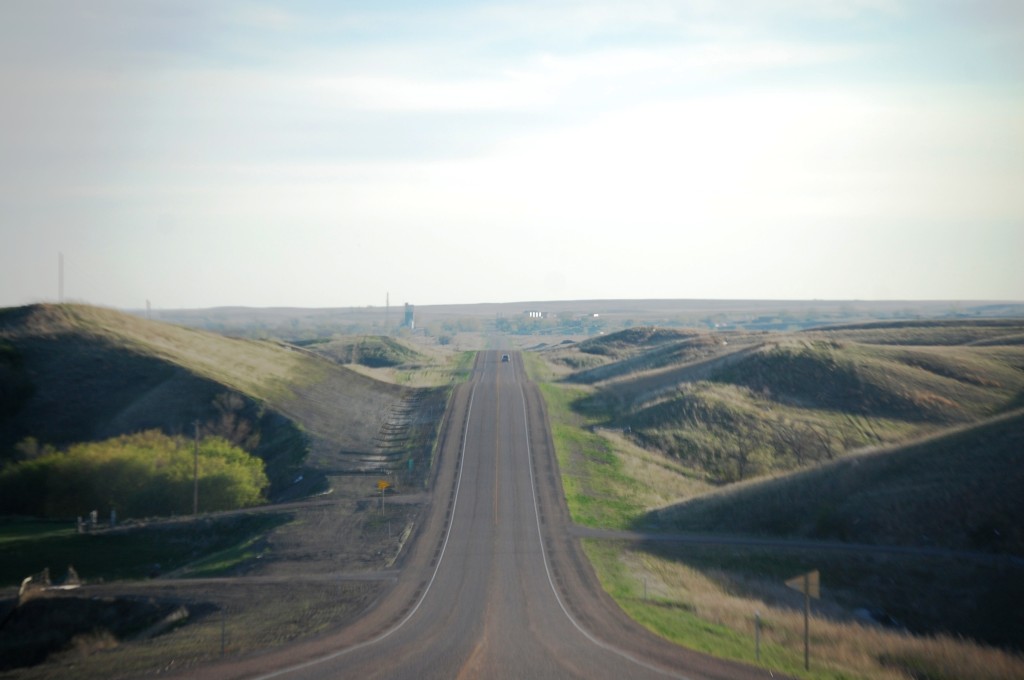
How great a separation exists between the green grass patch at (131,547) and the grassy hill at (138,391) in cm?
1190

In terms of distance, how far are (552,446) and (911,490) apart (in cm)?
2676

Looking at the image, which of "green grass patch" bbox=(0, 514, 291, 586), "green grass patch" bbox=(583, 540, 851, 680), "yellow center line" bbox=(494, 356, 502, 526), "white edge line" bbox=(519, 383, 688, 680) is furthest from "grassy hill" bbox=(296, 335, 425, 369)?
"green grass patch" bbox=(583, 540, 851, 680)

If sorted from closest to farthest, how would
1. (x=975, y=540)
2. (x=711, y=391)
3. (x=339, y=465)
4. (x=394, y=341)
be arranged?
(x=975, y=540) → (x=339, y=465) → (x=711, y=391) → (x=394, y=341)

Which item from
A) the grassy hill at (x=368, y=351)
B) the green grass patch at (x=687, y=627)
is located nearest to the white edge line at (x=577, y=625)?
the green grass patch at (x=687, y=627)

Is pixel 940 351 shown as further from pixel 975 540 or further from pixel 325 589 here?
pixel 325 589

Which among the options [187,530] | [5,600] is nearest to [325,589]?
[5,600]

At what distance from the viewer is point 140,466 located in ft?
164

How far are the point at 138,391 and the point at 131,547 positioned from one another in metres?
23.9

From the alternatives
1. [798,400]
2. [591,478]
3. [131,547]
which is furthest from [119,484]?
[798,400]

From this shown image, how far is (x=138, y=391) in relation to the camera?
202 feet

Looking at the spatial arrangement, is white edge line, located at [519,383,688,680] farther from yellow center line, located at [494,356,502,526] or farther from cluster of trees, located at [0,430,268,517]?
cluster of trees, located at [0,430,268,517]

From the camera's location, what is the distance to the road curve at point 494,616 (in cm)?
2077

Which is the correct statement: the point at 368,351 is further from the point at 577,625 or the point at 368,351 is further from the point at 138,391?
the point at 577,625

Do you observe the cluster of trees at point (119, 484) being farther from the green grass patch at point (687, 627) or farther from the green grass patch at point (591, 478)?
the green grass patch at point (687, 627)
